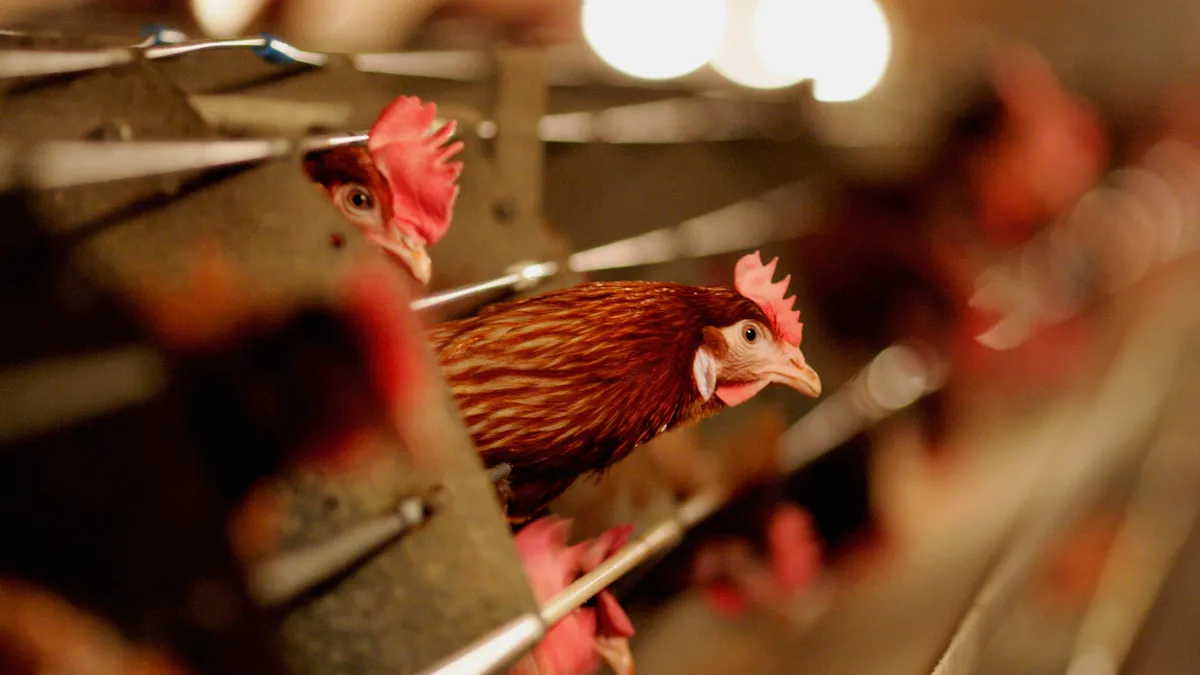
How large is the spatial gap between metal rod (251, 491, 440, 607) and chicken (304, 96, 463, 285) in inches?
4.9

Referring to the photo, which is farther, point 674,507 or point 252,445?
point 674,507

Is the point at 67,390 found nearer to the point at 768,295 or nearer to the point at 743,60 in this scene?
the point at 768,295

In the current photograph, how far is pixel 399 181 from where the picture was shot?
42 cm

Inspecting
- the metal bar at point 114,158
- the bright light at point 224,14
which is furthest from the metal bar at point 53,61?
the bright light at point 224,14

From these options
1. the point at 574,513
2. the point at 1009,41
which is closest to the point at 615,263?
the point at 574,513

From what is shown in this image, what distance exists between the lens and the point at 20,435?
0.28 metres

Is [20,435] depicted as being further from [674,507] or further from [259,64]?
[674,507]

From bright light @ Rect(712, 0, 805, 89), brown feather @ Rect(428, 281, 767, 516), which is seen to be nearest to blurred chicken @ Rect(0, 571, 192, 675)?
brown feather @ Rect(428, 281, 767, 516)

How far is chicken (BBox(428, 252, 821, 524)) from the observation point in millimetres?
421

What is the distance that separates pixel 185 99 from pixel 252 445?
0.15 m

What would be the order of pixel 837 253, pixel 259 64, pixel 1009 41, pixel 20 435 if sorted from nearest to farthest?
pixel 20 435 → pixel 259 64 → pixel 837 253 → pixel 1009 41

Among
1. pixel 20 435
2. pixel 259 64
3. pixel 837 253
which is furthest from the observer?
pixel 837 253

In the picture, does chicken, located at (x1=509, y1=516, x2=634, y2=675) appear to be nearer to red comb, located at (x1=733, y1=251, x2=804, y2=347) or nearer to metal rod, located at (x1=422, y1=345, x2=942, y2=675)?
metal rod, located at (x1=422, y1=345, x2=942, y2=675)

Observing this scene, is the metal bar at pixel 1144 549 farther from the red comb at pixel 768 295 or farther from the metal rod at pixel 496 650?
the metal rod at pixel 496 650
